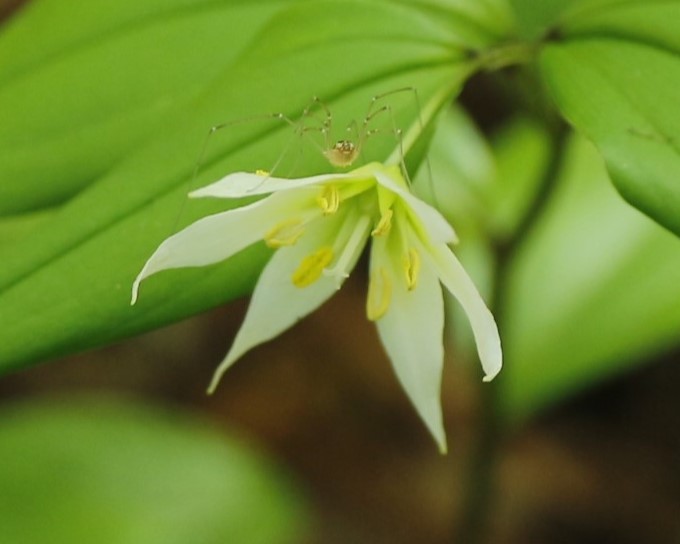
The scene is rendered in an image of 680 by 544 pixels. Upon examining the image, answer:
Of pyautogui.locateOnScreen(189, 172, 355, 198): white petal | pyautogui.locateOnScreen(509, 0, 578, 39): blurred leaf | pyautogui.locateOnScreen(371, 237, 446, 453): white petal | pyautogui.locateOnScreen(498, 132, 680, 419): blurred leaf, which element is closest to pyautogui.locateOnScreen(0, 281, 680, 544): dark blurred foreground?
pyautogui.locateOnScreen(498, 132, 680, 419): blurred leaf

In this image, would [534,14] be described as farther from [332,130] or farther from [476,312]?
[476,312]

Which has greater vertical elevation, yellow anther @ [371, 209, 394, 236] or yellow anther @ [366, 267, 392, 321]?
yellow anther @ [371, 209, 394, 236]

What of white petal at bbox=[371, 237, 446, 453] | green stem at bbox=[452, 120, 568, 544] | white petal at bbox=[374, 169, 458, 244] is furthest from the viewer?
green stem at bbox=[452, 120, 568, 544]

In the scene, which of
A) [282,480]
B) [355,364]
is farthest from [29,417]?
[355,364]

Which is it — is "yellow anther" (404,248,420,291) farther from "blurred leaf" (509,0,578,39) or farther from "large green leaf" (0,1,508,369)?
"blurred leaf" (509,0,578,39)

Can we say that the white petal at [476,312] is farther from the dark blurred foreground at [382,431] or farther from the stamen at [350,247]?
the dark blurred foreground at [382,431]

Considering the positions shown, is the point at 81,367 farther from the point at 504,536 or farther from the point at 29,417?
the point at 504,536
